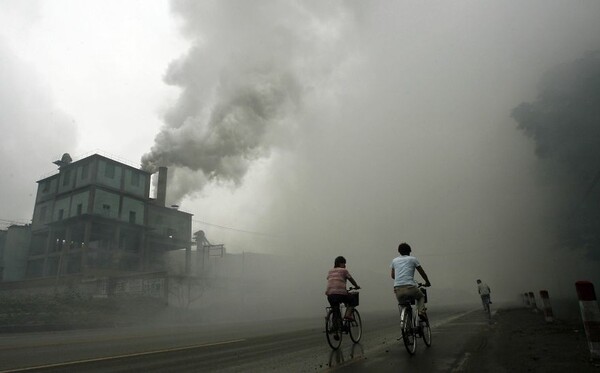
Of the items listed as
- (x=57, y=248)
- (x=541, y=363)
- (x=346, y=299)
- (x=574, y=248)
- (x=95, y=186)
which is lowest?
(x=541, y=363)

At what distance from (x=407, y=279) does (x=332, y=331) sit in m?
1.73

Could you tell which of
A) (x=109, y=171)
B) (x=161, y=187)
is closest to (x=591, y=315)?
(x=161, y=187)

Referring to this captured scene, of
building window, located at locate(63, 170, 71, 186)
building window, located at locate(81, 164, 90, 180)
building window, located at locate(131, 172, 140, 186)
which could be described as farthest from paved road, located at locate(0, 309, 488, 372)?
building window, located at locate(63, 170, 71, 186)

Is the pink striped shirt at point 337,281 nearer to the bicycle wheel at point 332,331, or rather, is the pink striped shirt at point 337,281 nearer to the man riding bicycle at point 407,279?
the bicycle wheel at point 332,331

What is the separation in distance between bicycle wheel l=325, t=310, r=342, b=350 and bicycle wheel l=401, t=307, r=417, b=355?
4.52 feet

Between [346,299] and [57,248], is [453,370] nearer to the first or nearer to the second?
[346,299]

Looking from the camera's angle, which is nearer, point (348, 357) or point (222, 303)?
point (348, 357)

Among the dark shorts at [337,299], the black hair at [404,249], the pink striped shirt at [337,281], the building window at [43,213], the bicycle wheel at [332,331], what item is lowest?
the bicycle wheel at [332,331]

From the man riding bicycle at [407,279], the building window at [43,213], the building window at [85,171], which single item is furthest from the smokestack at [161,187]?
the man riding bicycle at [407,279]

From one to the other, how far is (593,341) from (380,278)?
72.3 metres

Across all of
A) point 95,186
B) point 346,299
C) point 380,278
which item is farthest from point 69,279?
point 380,278

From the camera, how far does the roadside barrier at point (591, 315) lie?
496cm

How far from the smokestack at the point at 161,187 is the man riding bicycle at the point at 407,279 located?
36.7 metres

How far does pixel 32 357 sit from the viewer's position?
22.4 ft
